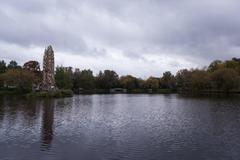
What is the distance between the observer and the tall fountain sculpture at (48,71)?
332 feet

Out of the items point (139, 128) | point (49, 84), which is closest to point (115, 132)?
point (139, 128)

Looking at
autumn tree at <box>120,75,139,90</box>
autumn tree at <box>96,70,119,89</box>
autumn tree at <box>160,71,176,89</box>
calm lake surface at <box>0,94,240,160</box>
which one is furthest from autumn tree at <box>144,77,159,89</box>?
calm lake surface at <box>0,94,240,160</box>

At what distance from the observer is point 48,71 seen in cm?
10381

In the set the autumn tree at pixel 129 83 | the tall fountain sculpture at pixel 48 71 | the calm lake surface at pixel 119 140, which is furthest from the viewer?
the autumn tree at pixel 129 83

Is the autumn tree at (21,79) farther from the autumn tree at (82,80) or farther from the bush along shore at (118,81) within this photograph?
the autumn tree at (82,80)

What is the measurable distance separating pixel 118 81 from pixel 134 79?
399 inches

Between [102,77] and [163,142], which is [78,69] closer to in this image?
[102,77]

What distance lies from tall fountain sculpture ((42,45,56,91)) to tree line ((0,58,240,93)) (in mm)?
4845

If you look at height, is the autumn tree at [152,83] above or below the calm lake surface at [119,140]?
above

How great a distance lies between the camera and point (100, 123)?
1331 inches

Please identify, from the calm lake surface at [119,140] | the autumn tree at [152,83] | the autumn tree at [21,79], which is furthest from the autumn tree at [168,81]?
the calm lake surface at [119,140]

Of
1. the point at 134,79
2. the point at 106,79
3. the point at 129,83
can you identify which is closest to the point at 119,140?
the point at 106,79

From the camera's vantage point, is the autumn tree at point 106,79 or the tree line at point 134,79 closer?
the tree line at point 134,79

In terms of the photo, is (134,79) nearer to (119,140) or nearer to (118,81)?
(118,81)
